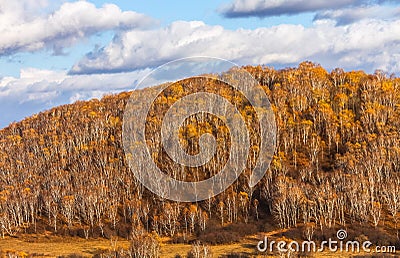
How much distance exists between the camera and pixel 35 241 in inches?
4811

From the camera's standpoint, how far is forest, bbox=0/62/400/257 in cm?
11312

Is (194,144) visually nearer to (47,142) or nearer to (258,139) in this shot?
(258,139)

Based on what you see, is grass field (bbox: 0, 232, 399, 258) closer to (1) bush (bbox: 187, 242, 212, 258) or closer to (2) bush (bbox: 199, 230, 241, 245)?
(2) bush (bbox: 199, 230, 241, 245)

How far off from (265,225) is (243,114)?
200 feet

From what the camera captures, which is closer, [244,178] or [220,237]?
[220,237]

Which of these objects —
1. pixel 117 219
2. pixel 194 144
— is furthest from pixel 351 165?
pixel 117 219

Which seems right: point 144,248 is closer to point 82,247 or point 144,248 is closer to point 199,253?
point 199,253

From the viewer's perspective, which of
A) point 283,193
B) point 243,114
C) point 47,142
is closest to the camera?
point 283,193

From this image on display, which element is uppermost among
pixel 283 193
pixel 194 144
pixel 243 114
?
pixel 243 114

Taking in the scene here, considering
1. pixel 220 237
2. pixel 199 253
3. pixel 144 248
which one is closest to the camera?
pixel 144 248

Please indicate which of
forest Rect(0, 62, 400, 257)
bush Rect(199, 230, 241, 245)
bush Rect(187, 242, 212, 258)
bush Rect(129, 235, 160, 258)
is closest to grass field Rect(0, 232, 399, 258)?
bush Rect(199, 230, 241, 245)

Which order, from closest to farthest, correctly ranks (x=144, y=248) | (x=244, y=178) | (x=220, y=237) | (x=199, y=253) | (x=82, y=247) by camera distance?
(x=144, y=248)
(x=199, y=253)
(x=220, y=237)
(x=82, y=247)
(x=244, y=178)

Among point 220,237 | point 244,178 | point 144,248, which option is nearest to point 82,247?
point 144,248

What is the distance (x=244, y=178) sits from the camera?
137 m
